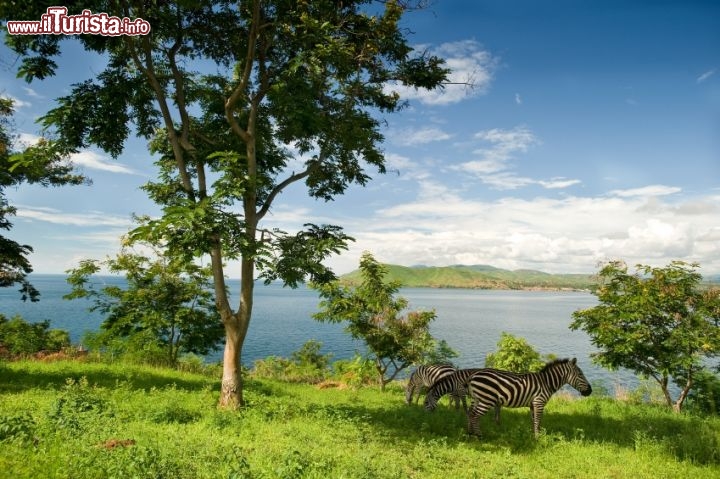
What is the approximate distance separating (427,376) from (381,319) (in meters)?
4.21

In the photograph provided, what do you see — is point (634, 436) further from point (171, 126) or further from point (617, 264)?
point (171, 126)

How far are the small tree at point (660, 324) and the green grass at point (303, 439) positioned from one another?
1926mm

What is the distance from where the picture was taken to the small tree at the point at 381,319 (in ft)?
62.7

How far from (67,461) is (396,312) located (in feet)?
48.2

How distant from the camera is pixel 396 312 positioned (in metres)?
19.6

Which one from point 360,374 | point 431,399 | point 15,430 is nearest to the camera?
point 15,430

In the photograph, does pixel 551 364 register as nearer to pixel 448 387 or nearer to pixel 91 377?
pixel 448 387

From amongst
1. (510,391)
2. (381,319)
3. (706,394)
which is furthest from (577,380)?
(381,319)

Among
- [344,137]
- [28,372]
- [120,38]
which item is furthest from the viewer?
[28,372]

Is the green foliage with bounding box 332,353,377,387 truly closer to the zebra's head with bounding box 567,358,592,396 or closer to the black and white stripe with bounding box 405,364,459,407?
the black and white stripe with bounding box 405,364,459,407

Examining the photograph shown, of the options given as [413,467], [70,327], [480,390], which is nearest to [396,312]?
[480,390]

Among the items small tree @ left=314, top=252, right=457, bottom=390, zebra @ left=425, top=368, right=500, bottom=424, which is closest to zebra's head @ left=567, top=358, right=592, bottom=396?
zebra @ left=425, top=368, right=500, bottom=424

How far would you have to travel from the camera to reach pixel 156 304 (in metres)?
20.8

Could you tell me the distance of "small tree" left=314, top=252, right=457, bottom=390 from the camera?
62.7 ft
